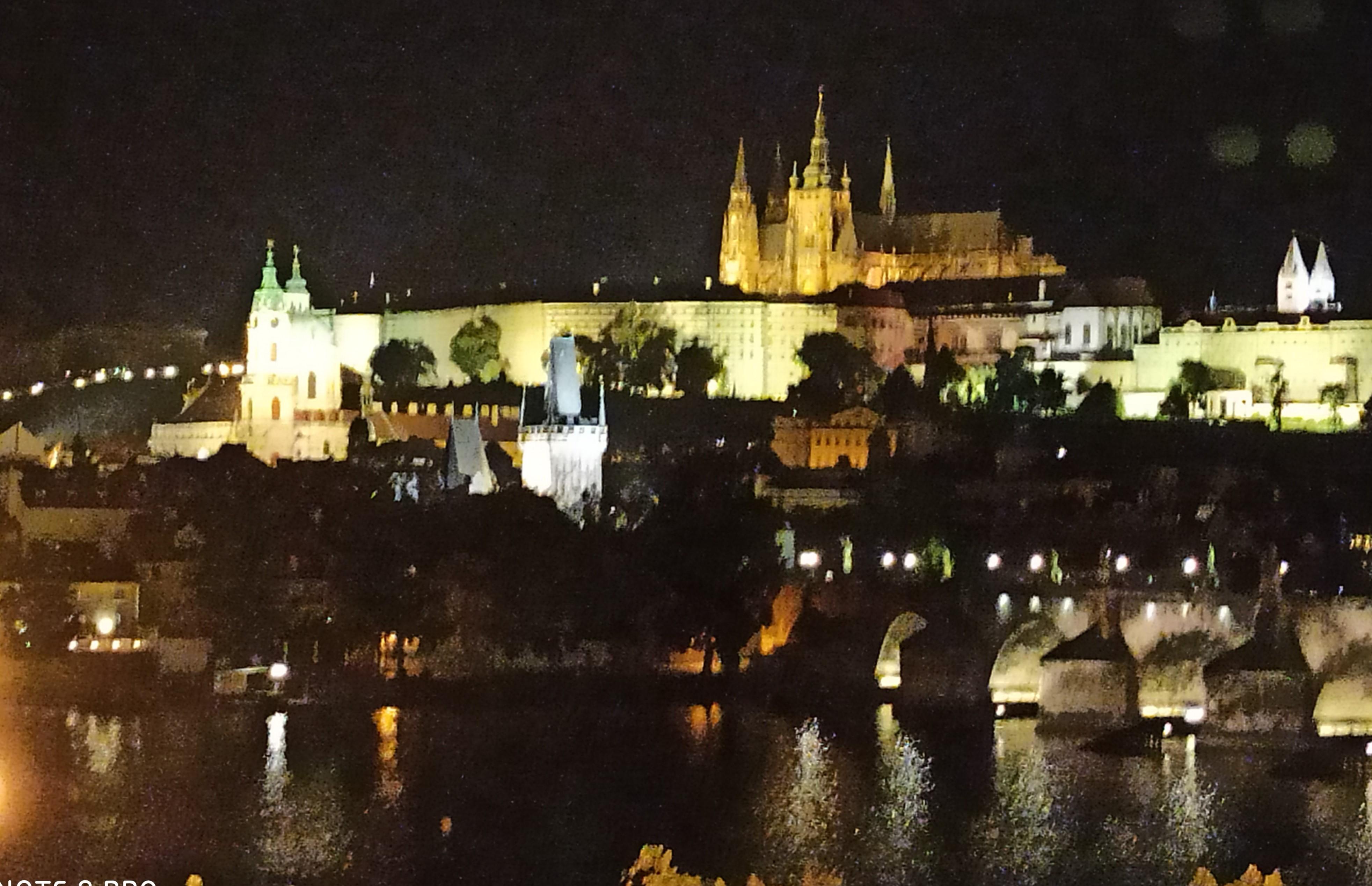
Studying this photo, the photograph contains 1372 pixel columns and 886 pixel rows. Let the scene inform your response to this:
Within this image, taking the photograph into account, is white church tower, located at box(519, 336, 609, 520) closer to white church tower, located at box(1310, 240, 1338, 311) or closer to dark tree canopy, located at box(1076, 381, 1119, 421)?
dark tree canopy, located at box(1076, 381, 1119, 421)

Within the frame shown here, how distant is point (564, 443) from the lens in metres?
40.5

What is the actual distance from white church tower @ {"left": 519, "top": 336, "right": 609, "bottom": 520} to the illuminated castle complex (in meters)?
20.7

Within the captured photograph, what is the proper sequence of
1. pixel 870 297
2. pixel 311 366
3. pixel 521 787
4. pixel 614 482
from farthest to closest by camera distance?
pixel 870 297 < pixel 311 366 < pixel 614 482 < pixel 521 787

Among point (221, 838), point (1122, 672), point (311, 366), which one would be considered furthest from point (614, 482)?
point (221, 838)

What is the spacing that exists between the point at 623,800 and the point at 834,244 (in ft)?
119

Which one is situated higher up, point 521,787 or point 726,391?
point 726,391

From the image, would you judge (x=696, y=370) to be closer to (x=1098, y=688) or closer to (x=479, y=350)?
(x=479, y=350)

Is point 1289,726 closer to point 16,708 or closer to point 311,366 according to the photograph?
point 16,708

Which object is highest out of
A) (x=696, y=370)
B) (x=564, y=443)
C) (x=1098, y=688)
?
(x=696, y=370)

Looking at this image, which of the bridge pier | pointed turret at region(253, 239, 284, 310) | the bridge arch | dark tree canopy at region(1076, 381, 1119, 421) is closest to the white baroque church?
pointed turret at region(253, 239, 284, 310)

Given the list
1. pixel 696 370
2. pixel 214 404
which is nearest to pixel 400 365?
pixel 696 370

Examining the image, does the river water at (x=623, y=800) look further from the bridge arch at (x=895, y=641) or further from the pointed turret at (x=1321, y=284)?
the pointed turret at (x=1321, y=284)

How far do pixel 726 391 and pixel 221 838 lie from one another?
94.5 ft

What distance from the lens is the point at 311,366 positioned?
154 ft
